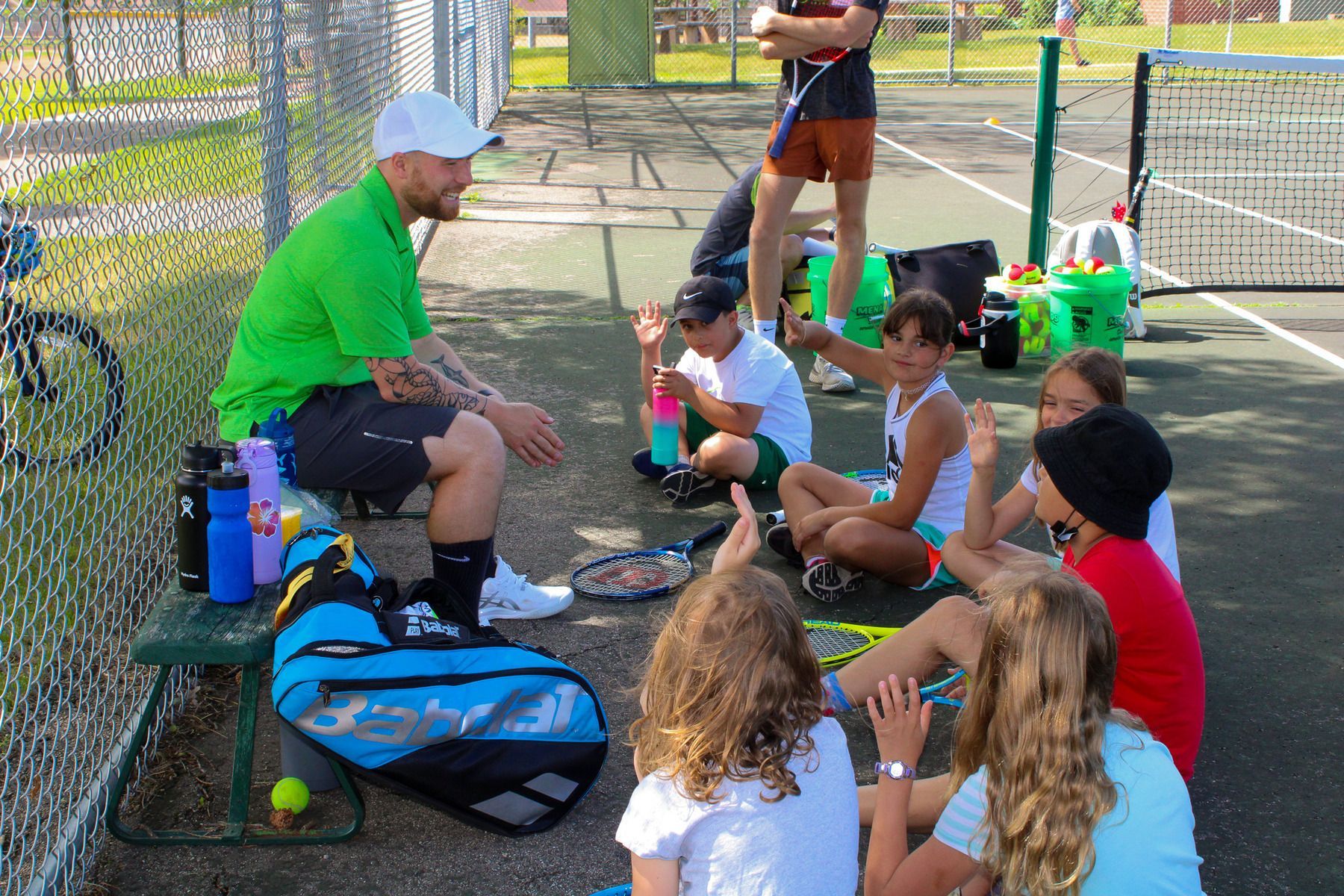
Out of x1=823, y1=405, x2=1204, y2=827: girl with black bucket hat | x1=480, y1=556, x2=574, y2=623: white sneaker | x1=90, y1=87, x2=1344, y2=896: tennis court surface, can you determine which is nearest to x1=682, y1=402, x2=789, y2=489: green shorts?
x1=90, y1=87, x2=1344, y2=896: tennis court surface

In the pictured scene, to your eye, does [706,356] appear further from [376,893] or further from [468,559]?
[376,893]

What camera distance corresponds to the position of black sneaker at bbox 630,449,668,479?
5.04m

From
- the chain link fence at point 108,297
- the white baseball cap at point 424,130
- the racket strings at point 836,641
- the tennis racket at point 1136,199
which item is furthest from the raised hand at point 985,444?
the tennis racket at point 1136,199

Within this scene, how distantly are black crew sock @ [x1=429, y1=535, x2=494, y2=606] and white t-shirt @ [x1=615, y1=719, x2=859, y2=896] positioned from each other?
65.3 inches

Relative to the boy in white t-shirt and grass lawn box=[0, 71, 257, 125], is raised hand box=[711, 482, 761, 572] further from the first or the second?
the boy in white t-shirt

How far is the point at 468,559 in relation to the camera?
11.8ft

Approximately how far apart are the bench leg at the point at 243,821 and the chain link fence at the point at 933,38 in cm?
1824

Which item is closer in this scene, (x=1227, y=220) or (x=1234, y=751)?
(x=1234, y=751)

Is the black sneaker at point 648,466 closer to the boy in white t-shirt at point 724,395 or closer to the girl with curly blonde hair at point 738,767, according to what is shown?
the boy in white t-shirt at point 724,395

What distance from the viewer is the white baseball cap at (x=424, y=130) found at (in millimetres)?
3805

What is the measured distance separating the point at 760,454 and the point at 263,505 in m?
2.31

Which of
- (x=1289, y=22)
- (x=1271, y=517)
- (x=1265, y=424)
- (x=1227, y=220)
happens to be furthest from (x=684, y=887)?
(x=1289, y=22)

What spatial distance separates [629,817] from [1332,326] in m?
6.99

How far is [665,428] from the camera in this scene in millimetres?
4875
